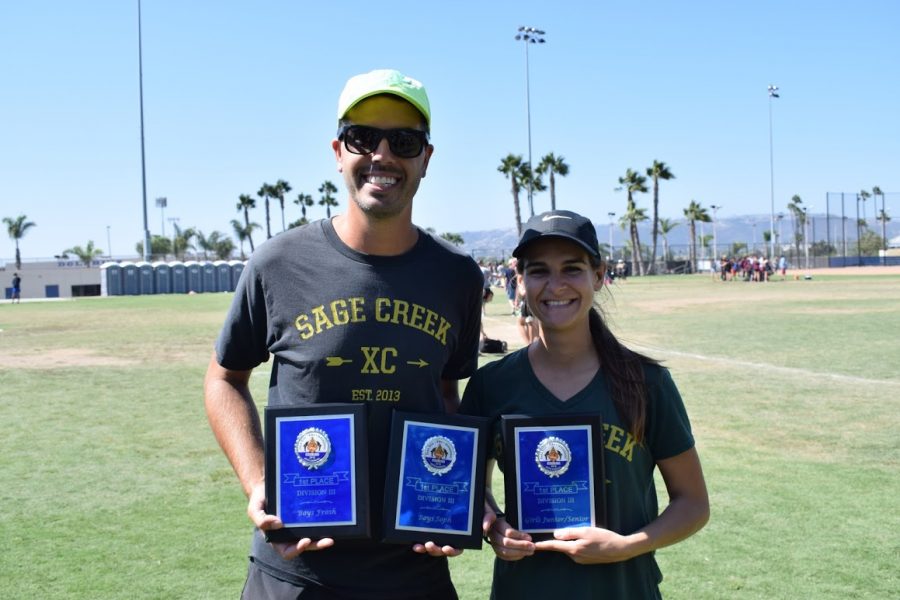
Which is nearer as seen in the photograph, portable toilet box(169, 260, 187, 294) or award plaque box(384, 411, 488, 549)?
award plaque box(384, 411, 488, 549)

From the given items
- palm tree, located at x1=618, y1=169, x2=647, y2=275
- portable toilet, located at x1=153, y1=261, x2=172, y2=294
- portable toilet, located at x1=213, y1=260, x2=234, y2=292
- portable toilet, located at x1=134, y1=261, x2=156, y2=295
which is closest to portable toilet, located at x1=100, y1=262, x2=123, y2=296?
portable toilet, located at x1=134, y1=261, x2=156, y2=295

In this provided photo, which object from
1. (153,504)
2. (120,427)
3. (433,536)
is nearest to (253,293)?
(433,536)

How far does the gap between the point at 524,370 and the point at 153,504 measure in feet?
16.6

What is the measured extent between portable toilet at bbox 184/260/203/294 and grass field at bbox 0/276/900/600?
176 ft

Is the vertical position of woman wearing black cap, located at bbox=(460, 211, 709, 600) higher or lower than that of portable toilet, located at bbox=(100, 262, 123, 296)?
lower

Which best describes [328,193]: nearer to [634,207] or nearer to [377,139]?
[634,207]

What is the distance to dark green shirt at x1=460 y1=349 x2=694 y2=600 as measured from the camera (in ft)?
8.52

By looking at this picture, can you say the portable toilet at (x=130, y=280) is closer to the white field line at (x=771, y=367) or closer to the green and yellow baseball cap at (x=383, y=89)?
the white field line at (x=771, y=367)

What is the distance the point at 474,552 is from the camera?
19.1ft

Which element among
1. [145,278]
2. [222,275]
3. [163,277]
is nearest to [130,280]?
[145,278]

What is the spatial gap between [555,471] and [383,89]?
128 cm

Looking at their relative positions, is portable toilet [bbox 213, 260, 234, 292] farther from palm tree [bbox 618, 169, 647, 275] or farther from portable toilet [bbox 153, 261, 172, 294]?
palm tree [bbox 618, 169, 647, 275]

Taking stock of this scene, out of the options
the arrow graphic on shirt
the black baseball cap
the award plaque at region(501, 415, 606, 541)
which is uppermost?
the black baseball cap

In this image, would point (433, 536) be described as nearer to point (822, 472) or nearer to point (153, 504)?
point (153, 504)
